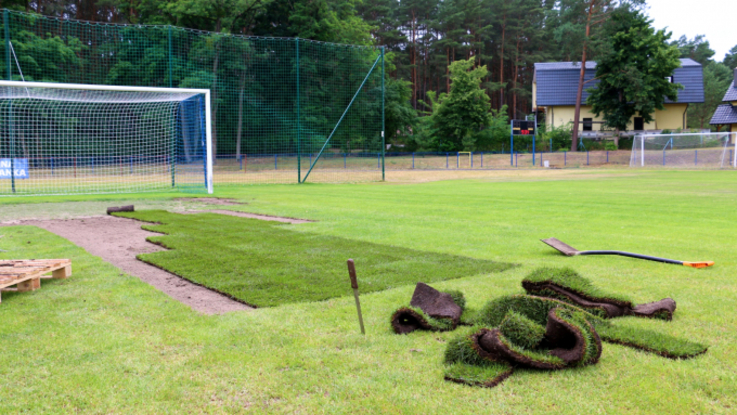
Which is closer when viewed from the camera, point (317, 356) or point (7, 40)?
point (317, 356)

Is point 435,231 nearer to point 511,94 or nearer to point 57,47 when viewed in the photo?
point 57,47

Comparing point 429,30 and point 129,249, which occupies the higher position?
point 429,30

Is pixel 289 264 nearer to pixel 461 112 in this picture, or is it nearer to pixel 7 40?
pixel 7 40

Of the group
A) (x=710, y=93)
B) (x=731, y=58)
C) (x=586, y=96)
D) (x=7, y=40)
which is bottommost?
(x=7, y=40)

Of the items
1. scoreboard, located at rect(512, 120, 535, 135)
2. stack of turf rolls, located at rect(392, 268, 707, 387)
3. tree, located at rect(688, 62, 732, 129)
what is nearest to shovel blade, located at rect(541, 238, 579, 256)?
stack of turf rolls, located at rect(392, 268, 707, 387)

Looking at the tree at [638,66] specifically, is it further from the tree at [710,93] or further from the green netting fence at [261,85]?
the tree at [710,93]

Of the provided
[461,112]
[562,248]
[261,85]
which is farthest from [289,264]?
[461,112]

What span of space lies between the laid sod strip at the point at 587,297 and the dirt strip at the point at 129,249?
89.0 inches

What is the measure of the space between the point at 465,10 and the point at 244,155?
41.3 m

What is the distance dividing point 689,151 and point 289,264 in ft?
119

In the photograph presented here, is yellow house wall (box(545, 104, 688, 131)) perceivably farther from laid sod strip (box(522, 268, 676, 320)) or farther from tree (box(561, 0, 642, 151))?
laid sod strip (box(522, 268, 676, 320))

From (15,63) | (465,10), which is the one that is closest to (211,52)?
(15,63)

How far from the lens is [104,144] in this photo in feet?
69.7

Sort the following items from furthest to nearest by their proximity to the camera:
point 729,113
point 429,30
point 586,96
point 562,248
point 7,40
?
point 429,30 < point 586,96 < point 729,113 < point 7,40 < point 562,248
